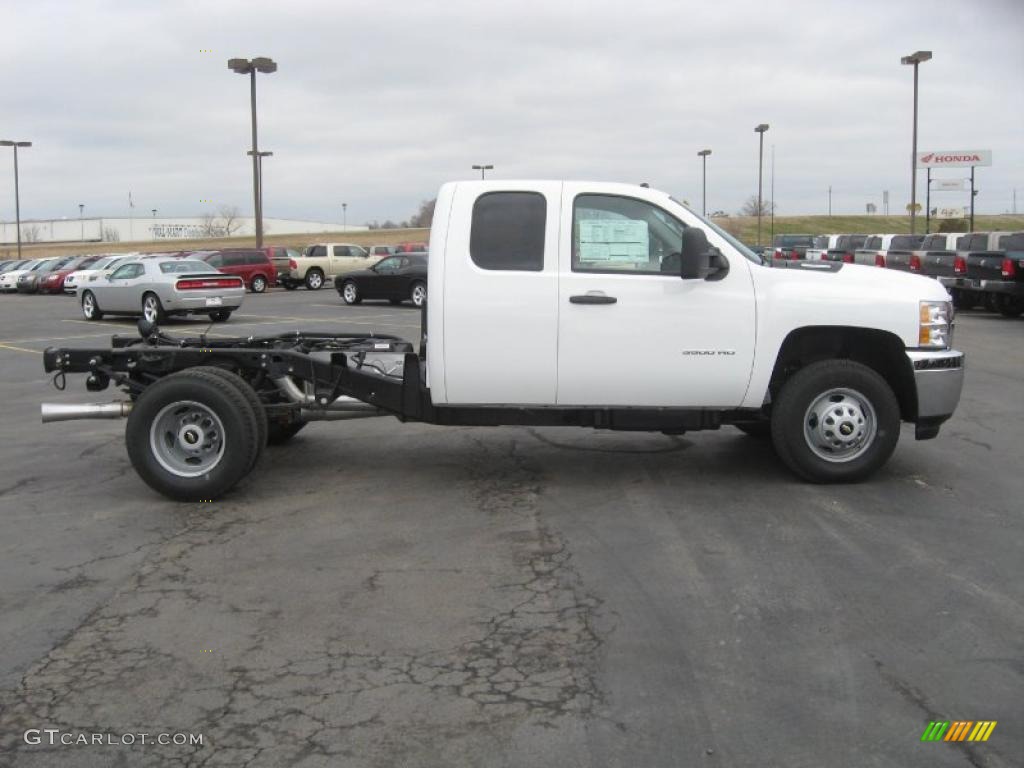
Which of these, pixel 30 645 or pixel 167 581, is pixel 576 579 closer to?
pixel 167 581

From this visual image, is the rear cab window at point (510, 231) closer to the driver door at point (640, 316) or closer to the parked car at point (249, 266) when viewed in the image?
the driver door at point (640, 316)

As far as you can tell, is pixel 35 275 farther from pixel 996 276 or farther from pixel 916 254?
pixel 996 276

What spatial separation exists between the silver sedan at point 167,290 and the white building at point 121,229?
127m

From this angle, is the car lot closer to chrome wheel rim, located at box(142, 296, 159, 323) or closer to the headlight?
the headlight

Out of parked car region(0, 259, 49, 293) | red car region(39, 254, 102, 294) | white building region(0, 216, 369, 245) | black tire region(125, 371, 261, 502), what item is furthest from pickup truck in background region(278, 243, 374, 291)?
white building region(0, 216, 369, 245)

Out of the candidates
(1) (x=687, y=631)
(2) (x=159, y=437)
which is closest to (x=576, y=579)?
(1) (x=687, y=631)

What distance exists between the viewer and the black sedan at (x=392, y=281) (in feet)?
93.9

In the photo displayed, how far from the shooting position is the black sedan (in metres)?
28.6

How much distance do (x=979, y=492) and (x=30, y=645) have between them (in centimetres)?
590

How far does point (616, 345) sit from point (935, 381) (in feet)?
7.28

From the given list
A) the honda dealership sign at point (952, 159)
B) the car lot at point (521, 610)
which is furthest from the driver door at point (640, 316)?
the honda dealership sign at point (952, 159)

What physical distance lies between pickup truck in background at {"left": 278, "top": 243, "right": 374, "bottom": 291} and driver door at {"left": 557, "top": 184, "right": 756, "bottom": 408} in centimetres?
3572
